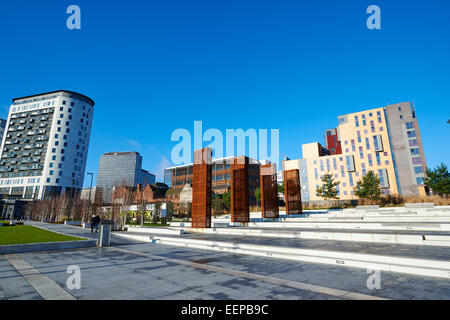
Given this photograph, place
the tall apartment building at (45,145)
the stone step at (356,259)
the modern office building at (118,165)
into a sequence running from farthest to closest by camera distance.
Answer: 1. the modern office building at (118,165)
2. the tall apartment building at (45,145)
3. the stone step at (356,259)

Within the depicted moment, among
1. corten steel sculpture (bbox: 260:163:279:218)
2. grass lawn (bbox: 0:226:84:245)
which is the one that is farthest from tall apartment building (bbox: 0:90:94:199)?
corten steel sculpture (bbox: 260:163:279:218)

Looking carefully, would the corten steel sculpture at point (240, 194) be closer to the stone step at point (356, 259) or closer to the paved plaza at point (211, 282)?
the stone step at point (356, 259)

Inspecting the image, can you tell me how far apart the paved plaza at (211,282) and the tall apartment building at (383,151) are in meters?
65.1

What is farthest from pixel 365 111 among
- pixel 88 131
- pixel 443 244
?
pixel 88 131

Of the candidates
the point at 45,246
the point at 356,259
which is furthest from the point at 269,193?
the point at 45,246

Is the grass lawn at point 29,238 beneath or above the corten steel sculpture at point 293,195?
beneath

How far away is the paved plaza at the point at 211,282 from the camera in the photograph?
456 centimetres

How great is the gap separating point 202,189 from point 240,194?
163 inches

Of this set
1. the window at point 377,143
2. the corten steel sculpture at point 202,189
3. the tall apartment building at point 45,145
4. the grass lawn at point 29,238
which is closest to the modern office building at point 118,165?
the tall apartment building at point 45,145

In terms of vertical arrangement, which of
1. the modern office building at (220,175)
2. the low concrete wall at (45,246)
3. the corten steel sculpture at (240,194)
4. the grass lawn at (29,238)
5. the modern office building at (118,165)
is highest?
the modern office building at (118,165)

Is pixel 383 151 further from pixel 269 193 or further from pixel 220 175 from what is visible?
pixel 269 193

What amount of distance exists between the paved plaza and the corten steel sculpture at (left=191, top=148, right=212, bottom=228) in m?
11.5

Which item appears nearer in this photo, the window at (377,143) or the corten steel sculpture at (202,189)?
the corten steel sculpture at (202,189)

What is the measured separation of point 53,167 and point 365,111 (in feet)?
330
